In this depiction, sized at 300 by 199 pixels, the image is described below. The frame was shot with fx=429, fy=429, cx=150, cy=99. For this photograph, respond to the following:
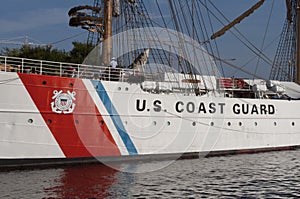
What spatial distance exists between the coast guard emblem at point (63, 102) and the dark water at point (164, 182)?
237 centimetres

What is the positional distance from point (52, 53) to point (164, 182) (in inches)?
1265

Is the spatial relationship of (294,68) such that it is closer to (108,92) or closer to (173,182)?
(108,92)

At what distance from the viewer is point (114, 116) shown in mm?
18672

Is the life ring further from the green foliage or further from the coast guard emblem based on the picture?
the green foliage

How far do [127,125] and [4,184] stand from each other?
6.77 meters

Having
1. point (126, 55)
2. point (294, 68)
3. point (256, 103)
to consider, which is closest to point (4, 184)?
point (126, 55)

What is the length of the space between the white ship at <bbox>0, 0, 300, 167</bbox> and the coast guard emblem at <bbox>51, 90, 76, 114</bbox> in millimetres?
40

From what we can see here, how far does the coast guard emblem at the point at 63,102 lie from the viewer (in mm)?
17344

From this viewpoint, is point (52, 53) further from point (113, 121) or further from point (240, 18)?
point (113, 121)

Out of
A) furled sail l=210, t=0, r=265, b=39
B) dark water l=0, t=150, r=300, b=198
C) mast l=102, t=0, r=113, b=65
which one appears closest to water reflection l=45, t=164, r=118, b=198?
dark water l=0, t=150, r=300, b=198

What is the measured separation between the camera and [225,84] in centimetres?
2467

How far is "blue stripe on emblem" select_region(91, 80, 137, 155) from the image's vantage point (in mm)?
18344

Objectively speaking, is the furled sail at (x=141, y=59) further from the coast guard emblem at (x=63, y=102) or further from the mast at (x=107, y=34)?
the coast guard emblem at (x=63, y=102)

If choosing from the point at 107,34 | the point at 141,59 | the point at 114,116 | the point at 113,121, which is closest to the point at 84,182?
the point at 113,121
